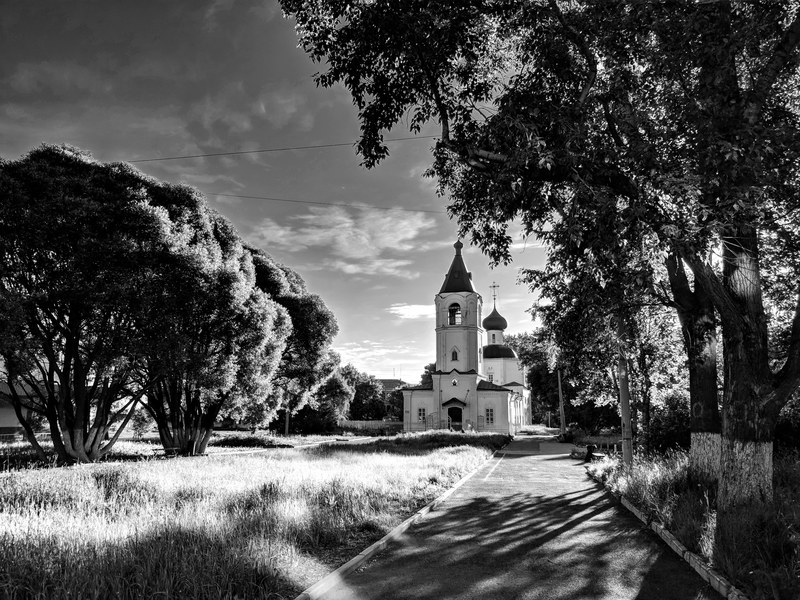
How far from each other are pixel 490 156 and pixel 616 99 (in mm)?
2866

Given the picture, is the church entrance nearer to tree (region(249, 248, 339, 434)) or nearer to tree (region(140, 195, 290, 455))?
tree (region(249, 248, 339, 434))

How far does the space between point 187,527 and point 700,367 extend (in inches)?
397

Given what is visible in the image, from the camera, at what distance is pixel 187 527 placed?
22.4ft

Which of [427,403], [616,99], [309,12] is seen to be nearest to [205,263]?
[309,12]

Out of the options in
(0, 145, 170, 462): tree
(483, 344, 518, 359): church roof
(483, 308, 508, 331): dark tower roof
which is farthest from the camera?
(483, 308, 508, 331): dark tower roof

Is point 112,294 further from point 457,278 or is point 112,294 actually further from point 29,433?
point 457,278

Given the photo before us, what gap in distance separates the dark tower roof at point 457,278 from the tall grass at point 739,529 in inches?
1626

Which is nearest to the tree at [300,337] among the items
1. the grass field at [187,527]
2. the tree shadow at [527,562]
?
the grass field at [187,527]

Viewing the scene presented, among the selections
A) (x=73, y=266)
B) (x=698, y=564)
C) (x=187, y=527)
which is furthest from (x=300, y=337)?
(x=698, y=564)

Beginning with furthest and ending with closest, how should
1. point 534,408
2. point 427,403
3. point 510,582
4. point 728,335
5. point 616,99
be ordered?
1. point 534,408
2. point 427,403
3. point 616,99
4. point 728,335
5. point 510,582

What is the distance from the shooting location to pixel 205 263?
17.4m

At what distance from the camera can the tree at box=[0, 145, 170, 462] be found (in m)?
14.6

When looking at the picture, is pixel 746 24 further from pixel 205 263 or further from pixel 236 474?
pixel 205 263

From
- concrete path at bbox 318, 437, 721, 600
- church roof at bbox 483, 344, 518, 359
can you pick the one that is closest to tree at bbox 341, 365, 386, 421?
church roof at bbox 483, 344, 518, 359
